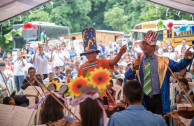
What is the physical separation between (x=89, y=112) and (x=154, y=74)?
5.29ft

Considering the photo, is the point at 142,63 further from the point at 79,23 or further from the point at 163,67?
the point at 79,23

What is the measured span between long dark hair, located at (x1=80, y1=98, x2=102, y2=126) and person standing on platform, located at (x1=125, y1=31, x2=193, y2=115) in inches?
56.6

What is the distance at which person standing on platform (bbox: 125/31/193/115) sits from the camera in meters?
3.61

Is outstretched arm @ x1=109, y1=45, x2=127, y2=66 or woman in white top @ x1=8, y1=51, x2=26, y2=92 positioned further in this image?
woman in white top @ x1=8, y1=51, x2=26, y2=92

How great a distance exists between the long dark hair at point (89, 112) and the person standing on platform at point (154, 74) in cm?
144

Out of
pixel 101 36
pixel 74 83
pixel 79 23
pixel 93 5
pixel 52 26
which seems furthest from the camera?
pixel 93 5

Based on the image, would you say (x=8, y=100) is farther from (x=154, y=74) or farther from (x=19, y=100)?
(x=154, y=74)

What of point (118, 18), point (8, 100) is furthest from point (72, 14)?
point (8, 100)

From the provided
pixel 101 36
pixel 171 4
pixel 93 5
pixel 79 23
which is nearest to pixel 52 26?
pixel 101 36

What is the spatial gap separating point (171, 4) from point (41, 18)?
25.2 metres

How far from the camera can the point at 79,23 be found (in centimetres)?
4172

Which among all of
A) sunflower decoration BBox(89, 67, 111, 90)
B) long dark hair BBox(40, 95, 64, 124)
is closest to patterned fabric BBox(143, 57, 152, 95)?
long dark hair BBox(40, 95, 64, 124)

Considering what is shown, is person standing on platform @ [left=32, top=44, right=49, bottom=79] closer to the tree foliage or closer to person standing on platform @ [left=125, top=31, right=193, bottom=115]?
person standing on platform @ [left=125, top=31, right=193, bottom=115]

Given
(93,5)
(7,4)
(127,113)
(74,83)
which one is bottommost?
(127,113)
